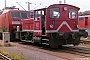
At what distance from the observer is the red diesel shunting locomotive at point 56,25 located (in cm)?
1354

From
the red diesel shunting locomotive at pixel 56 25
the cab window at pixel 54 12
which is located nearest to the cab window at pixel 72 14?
the red diesel shunting locomotive at pixel 56 25

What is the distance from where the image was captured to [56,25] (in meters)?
13.8

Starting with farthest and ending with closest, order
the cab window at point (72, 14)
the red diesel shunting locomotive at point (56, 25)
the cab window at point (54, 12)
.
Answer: the cab window at point (72, 14)
the cab window at point (54, 12)
the red diesel shunting locomotive at point (56, 25)

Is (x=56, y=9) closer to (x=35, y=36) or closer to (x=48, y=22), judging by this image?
(x=48, y=22)

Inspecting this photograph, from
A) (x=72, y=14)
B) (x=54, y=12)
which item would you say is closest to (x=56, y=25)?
(x=54, y=12)

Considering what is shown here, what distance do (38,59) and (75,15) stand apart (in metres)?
5.82

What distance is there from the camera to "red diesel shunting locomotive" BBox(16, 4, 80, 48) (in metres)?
13.5

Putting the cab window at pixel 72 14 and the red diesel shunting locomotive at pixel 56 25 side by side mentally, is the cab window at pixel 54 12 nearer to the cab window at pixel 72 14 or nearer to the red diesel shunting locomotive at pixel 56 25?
the red diesel shunting locomotive at pixel 56 25

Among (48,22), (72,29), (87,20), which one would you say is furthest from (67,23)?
(87,20)

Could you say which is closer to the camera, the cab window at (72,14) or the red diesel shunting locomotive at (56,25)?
the red diesel shunting locomotive at (56,25)

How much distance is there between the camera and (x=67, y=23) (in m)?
14.2

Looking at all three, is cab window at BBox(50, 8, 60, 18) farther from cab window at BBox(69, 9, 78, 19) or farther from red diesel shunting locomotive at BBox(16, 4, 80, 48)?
cab window at BBox(69, 9, 78, 19)

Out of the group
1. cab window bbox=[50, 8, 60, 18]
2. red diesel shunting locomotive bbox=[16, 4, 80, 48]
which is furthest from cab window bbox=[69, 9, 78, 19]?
cab window bbox=[50, 8, 60, 18]

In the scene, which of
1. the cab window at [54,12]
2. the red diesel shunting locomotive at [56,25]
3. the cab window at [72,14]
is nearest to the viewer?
the red diesel shunting locomotive at [56,25]
